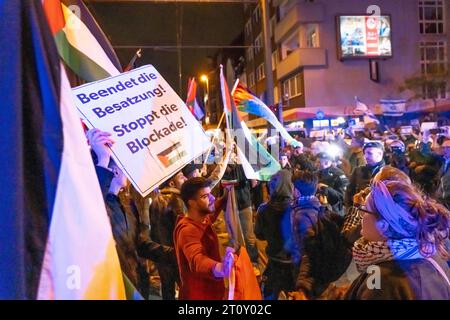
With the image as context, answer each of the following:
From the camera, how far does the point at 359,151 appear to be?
328 inches

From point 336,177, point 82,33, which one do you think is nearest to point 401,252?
point 82,33

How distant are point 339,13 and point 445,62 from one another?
9767mm

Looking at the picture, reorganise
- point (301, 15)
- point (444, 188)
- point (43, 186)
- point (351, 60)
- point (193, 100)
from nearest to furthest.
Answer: point (43, 186), point (444, 188), point (193, 100), point (301, 15), point (351, 60)

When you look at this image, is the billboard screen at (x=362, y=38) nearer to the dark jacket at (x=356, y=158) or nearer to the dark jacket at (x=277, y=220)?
the dark jacket at (x=356, y=158)

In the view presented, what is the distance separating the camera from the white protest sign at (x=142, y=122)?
8.77 feet

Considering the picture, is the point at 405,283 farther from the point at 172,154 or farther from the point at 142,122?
the point at 142,122

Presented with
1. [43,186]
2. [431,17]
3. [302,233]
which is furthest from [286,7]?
[43,186]

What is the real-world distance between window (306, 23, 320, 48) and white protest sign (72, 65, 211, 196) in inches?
1105

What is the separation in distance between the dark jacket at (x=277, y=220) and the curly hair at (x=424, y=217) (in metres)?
1.89

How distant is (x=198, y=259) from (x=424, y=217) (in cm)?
137

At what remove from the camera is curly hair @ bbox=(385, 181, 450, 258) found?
2160 millimetres

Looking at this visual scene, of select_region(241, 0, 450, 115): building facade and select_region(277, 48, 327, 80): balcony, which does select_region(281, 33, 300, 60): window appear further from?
select_region(277, 48, 327, 80): balcony

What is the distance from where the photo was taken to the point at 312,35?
31359 mm

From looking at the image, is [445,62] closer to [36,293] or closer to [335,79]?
[335,79]
